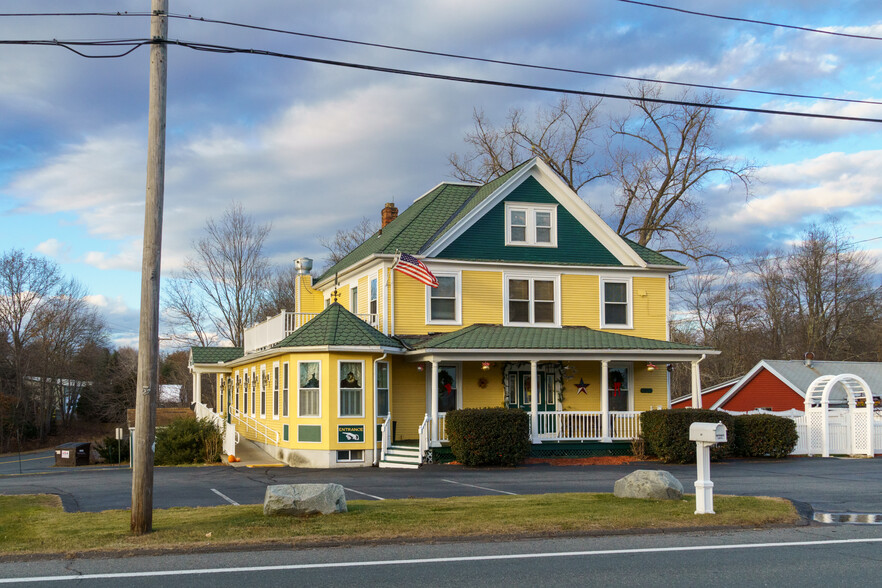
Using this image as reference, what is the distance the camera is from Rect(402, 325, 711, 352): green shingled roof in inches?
937

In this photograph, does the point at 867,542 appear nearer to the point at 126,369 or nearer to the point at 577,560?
the point at 577,560

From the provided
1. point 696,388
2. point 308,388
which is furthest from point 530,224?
point 308,388

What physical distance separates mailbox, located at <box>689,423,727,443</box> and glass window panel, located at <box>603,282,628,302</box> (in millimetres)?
15471

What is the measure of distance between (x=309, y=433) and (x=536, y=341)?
23.8ft

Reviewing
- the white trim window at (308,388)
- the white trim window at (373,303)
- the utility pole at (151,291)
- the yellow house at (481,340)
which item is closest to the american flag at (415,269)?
the yellow house at (481,340)

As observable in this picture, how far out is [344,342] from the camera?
894 inches

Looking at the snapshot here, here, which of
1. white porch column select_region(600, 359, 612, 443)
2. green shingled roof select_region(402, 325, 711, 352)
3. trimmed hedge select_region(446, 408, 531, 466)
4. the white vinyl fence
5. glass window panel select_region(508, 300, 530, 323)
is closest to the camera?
trimmed hedge select_region(446, 408, 531, 466)

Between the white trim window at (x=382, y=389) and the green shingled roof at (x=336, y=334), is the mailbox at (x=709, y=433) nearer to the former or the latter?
→ the green shingled roof at (x=336, y=334)

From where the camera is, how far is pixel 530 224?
89.1ft

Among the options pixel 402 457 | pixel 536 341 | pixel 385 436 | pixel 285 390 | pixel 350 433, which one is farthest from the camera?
pixel 536 341

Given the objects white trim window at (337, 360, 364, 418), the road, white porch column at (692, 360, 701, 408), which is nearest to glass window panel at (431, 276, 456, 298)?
white trim window at (337, 360, 364, 418)

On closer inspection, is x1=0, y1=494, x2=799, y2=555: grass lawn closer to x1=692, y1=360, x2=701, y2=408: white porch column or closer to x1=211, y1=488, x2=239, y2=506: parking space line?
x1=211, y1=488, x2=239, y2=506: parking space line

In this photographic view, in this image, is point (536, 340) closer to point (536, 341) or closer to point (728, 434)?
point (536, 341)

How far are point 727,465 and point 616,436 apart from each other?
3.80m
